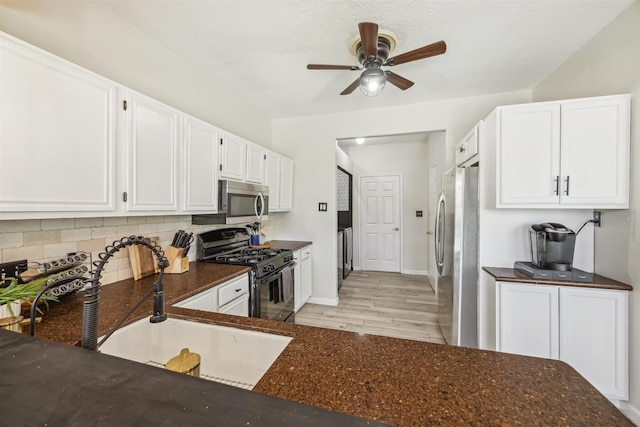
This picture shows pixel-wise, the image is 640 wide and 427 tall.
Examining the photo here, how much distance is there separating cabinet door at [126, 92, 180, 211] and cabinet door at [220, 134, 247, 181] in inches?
21.1

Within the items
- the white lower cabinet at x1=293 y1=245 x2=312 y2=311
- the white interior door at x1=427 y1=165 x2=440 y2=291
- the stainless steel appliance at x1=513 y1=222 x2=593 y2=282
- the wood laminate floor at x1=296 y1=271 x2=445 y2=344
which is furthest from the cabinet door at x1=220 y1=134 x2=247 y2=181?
the white interior door at x1=427 y1=165 x2=440 y2=291

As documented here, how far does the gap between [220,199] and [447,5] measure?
7.50 feet

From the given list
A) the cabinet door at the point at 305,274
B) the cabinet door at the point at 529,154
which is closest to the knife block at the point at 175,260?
the cabinet door at the point at 305,274

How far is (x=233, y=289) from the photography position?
2.02 m

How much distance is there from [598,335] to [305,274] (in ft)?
9.03

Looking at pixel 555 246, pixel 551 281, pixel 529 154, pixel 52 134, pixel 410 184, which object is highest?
pixel 410 184

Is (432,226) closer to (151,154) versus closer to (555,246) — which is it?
(555,246)

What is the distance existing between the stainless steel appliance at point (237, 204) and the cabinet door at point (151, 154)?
0.51 m

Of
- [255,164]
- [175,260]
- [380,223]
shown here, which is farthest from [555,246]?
[380,223]

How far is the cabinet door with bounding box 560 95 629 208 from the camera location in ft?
5.88

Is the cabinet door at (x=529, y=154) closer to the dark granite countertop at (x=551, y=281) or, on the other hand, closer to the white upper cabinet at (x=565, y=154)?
the white upper cabinet at (x=565, y=154)

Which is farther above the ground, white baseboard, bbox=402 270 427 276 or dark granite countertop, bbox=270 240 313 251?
dark granite countertop, bbox=270 240 313 251

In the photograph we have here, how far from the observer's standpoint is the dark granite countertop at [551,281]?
5.71 feet

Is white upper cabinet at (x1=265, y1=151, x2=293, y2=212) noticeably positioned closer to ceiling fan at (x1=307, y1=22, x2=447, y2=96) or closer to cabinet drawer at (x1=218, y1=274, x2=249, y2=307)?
cabinet drawer at (x1=218, y1=274, x2=249, y2=307)
